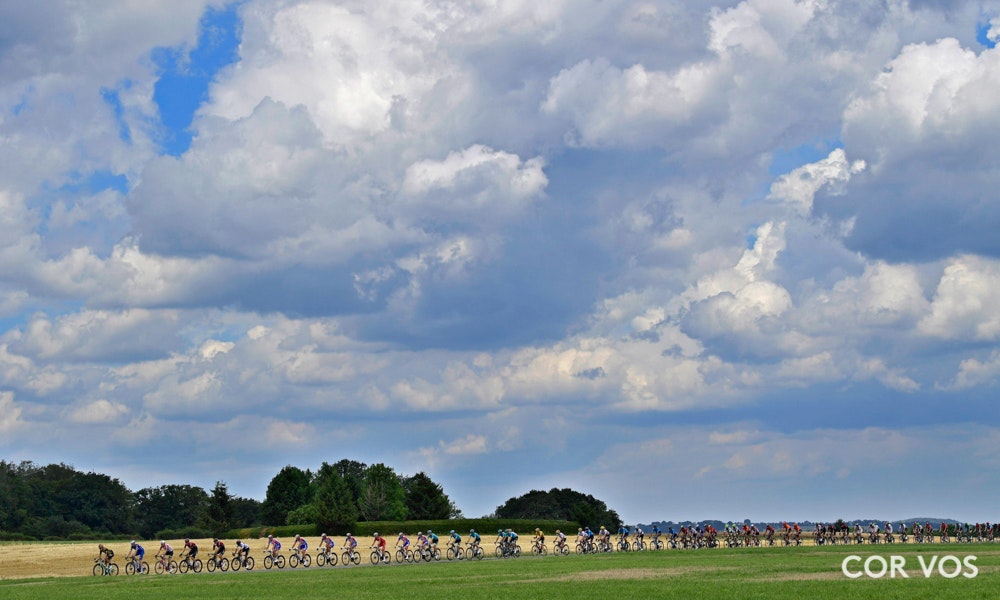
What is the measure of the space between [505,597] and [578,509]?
126 meters

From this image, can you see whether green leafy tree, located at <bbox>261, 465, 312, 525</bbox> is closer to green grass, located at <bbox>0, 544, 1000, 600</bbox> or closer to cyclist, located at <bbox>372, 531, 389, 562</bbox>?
cyclist, located at <bbox>372, 531, 389, 562</bbox>

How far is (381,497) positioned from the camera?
143m

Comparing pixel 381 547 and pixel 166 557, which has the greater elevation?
pixel 381 547

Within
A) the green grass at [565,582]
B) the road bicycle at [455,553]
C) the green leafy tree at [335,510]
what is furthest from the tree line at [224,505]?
the green grass at [565,582]

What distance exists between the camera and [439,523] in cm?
12225

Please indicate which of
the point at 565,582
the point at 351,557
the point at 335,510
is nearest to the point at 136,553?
the point at 351,557

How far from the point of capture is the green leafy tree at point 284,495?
15725 cm

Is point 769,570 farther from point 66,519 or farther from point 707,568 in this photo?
point 66,519

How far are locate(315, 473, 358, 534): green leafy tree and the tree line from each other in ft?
0.36

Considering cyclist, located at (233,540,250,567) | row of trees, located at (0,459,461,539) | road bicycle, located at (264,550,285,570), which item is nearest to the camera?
cyclist, located at (233,540,250,567)

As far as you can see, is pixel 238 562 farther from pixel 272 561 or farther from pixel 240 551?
pixel 272 561

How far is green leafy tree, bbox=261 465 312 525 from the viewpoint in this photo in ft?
516

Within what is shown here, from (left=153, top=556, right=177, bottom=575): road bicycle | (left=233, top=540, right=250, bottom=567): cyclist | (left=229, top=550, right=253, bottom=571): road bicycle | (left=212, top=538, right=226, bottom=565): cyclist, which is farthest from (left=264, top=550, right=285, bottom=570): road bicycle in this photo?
(left=153, top=556, right=177, bottom=575): road bicycle

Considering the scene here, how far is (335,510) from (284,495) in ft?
128
